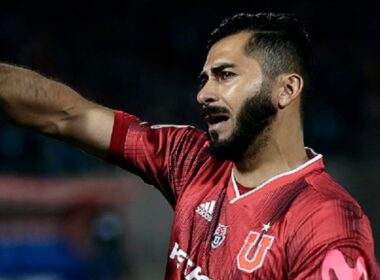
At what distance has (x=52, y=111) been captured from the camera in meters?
3.22

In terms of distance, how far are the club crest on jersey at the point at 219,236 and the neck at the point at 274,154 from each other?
0.18 m

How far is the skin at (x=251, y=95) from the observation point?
2.98 meters

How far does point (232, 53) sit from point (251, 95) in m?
0.16

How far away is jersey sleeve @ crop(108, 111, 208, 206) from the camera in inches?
129

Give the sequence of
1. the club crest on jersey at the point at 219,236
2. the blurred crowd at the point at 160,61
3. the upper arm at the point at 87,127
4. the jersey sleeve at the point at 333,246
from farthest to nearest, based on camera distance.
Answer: the blurred crowd at the point at 160,61 < the upper arm at the point at 87,127 < the club crest on jersey at the point at 219,236 < the jersey sleeve at the point at 333,246

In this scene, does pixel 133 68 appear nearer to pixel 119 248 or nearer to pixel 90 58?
pixel 90 58

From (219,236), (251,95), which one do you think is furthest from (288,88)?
(219,236)

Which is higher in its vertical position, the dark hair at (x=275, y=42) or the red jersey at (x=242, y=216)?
the dark hair at (x=275, y=42)

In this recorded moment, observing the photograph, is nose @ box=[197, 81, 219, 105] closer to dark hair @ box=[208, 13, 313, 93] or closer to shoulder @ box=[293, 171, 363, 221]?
dark hair @ box=[208, 13, 313, 93]

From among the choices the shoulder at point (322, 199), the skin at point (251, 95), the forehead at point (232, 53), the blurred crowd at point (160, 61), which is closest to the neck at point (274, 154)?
the skin at point (251, 95)

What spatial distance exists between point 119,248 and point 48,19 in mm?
4570

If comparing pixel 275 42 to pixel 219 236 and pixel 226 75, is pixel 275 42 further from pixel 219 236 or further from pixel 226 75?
pixel 219 236

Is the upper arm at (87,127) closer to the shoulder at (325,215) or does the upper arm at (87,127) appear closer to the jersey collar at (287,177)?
the jersey collar at (287,177)

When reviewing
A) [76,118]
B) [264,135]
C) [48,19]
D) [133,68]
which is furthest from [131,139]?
[48,19]
